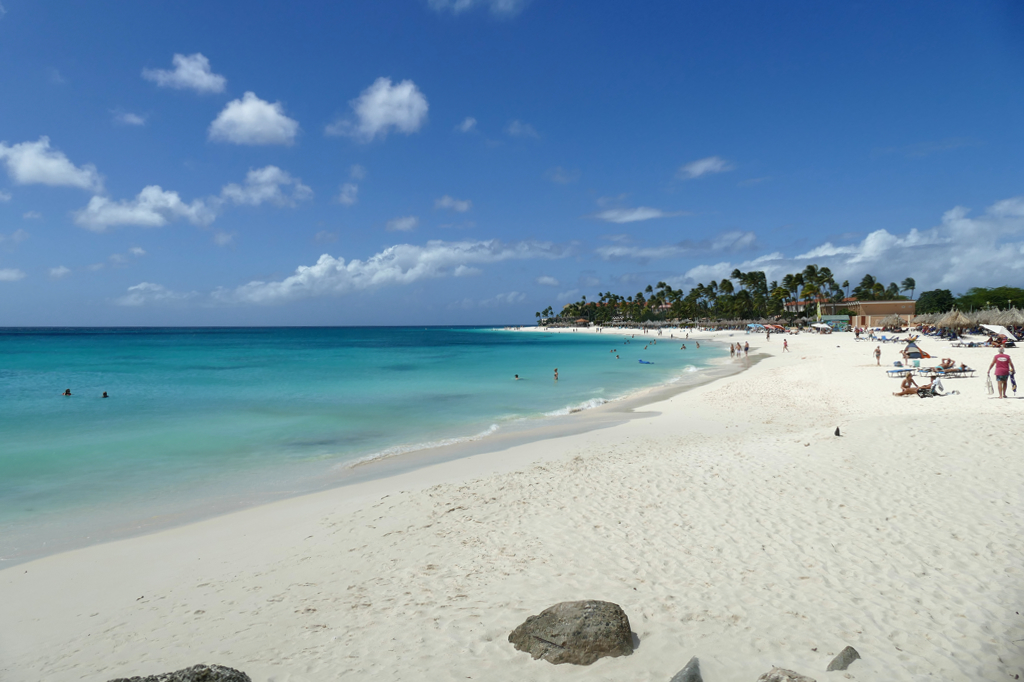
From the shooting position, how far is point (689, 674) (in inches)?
148

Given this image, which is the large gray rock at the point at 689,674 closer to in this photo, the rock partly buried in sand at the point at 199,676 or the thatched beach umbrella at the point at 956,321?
the rock partly buried in sand at the point at 199,676

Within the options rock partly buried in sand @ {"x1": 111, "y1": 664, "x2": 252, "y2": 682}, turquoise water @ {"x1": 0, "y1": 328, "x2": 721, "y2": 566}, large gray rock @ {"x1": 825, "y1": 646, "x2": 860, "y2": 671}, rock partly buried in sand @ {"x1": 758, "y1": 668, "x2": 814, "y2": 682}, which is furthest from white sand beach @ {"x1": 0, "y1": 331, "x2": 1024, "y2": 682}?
turquoise water @ {"x1": 0, "y1": 328, "x2": 721, "y2": 566}

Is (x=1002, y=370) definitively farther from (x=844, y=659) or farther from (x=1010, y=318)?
(x=1010, y=318)

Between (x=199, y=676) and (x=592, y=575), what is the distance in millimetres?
4000

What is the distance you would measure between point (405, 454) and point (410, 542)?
6.98m

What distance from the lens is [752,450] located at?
1122 cm

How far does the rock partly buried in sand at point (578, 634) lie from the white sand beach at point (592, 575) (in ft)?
0.36

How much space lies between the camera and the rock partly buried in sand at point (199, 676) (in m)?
3.32

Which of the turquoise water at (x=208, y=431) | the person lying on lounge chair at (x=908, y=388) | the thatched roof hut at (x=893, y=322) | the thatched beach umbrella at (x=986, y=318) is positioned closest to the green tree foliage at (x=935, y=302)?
the thatched roof hut at (x=893, y=322)

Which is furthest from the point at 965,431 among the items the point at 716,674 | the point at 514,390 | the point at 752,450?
the point at 514,390

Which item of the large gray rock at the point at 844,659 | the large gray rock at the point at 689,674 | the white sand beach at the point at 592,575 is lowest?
the white sand beach at the point at 592,575

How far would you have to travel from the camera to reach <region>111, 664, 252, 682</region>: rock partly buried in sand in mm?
3316

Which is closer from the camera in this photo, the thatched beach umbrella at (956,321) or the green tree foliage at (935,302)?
the thatched beach umbrella at (956,321)

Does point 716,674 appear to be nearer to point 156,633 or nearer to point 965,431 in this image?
point 156,633
